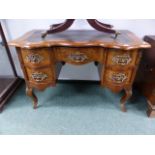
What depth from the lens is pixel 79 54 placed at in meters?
0.98

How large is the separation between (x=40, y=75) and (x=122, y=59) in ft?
2.04

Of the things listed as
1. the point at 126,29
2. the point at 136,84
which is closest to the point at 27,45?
the point at 126,29

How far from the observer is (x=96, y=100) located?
4.71ft

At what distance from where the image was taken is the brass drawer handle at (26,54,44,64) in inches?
37.9

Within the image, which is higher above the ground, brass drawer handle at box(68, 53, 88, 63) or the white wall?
the white wall

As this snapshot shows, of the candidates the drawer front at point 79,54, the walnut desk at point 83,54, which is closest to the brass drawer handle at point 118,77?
the walnut desk at point 83,54

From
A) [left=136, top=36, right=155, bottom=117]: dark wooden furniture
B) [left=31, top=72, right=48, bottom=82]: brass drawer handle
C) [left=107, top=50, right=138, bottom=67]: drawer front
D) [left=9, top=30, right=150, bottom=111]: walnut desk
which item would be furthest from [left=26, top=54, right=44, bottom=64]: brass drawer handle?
[left=136, top=36, right=155, bottom=117]: dark wooden furniture

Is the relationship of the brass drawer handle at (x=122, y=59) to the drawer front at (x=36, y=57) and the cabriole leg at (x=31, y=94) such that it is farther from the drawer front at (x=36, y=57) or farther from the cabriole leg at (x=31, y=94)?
the cabriole leg at (x=31, y=94)

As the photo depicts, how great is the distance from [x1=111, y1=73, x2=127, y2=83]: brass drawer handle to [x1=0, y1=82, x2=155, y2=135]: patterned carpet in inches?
15.2

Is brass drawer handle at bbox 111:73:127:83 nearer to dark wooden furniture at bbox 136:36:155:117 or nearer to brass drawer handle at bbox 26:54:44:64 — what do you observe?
dark wooden furniture at bbox 136:36:155:117

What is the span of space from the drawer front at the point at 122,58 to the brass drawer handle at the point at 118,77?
0.29 ft

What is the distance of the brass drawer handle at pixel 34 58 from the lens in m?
0.96
